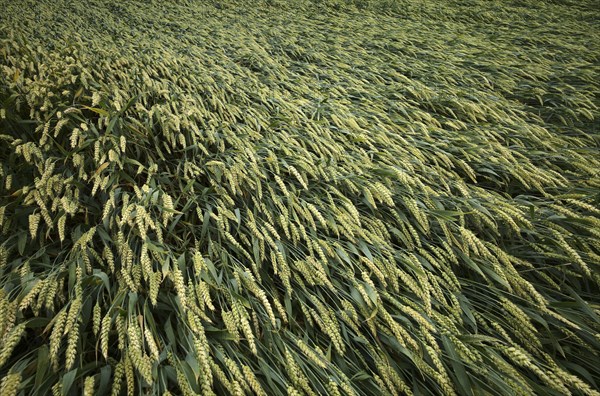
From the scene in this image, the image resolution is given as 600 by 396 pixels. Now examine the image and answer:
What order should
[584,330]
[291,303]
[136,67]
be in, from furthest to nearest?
[136,67] → [291,303] → [584,330]

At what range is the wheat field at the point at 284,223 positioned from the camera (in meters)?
1.15

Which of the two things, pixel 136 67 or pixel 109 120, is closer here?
pixel 109 120

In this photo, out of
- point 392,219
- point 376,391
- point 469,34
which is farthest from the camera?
point 469,34

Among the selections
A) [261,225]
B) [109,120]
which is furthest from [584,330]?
[109,120]

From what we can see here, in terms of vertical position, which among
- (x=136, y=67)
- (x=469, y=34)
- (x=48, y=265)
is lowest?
(x=48, y=265)

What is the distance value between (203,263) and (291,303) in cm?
42

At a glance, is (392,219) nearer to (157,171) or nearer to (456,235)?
(456,235)

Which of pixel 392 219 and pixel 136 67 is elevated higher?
pixel 136 67

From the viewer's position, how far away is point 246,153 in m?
1.93

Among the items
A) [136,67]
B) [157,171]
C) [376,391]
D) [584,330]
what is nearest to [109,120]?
[157,171]

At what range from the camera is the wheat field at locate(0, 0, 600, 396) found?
1152 mm

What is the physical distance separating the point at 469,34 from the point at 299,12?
109 inches

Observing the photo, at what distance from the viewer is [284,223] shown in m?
1.54

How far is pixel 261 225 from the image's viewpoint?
1.64m
